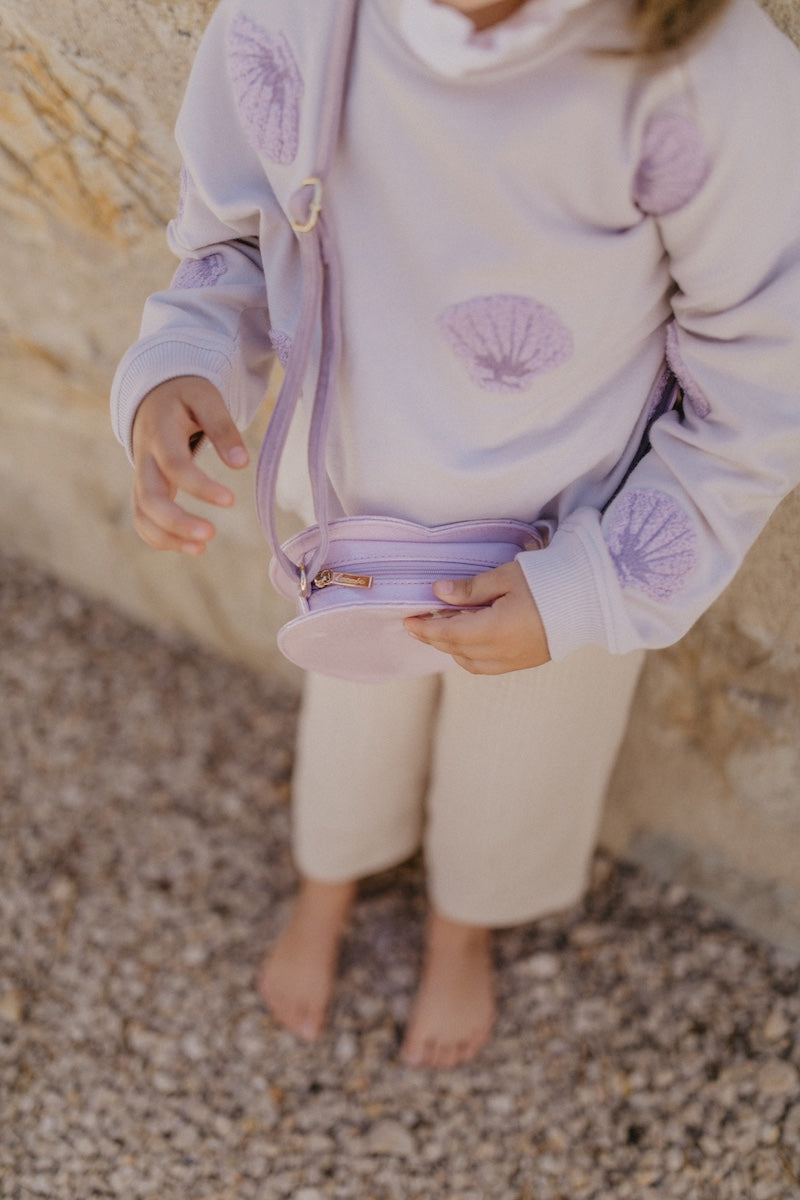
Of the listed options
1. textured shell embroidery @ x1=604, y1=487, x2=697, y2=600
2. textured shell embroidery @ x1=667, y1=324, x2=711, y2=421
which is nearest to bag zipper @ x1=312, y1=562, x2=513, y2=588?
textured shell embroidery @ x1=604, y1=487, x2=697, y2=600

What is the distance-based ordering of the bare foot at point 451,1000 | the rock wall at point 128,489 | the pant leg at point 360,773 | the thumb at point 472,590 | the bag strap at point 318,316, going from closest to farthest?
the bag strap at point 318,316 < the thumb at point 472,590 < the rock wall at point 128,489 < the pant leg at point 360,773 < the bare foot at point 451,1000

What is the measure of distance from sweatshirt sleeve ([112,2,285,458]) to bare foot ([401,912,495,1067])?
91cm

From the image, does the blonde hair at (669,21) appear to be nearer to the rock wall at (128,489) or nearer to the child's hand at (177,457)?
the rock wall at (128,489)

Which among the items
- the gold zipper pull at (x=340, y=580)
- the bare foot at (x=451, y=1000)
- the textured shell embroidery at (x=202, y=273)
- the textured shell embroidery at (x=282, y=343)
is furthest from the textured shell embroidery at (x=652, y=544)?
the bare foot at (x=451, y=1000)

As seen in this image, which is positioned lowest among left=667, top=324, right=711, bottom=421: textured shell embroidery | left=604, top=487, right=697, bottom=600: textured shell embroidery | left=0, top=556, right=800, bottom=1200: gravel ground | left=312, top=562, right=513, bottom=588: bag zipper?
left=0, top=556, right=800, bottom=1200: gravel ground

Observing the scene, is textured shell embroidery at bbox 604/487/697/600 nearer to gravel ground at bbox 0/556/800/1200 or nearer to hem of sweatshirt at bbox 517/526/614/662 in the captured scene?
hem of sweatshirt at bbox 517/526/614/662

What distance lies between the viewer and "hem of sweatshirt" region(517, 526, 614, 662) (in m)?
0.93

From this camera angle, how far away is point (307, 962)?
63.3 inches

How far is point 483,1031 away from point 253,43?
1336 millimetres

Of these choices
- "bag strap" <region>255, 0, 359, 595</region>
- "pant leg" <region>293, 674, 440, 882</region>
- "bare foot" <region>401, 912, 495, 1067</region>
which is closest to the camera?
"bag strap" <region>255, 0, 359, 595</region>

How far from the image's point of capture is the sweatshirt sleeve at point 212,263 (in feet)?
3.18

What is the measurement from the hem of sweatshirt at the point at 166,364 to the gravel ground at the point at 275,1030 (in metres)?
0.99

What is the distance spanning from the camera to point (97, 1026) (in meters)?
1.58

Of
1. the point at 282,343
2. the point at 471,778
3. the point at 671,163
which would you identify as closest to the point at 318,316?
the point at 282,343
